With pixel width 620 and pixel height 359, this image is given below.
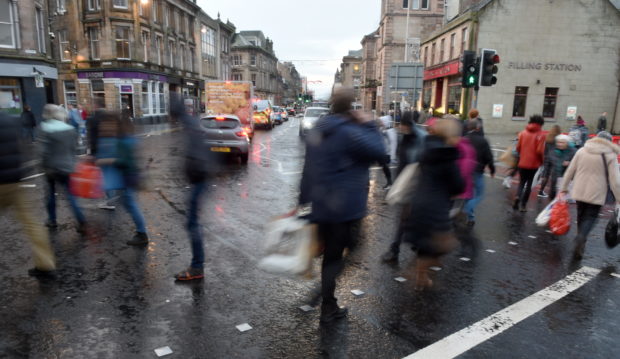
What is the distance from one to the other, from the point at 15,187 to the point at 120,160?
1.41 m

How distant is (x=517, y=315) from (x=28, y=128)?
19298 mm

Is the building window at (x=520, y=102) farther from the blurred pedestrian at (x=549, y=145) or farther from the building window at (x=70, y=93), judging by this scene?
the building window at (x=70, y=93)

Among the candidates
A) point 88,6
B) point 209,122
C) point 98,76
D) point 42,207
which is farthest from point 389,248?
point 88,6

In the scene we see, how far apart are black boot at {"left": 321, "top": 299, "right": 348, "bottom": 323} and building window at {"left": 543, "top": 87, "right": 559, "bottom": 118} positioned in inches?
1099

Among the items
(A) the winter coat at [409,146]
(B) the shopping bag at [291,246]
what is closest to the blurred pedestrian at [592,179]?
(A) the winter coat at [409,146]

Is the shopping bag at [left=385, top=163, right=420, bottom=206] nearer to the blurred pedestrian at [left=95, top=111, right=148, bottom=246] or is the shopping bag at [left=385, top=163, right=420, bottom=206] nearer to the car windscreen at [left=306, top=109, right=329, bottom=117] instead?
the blurred pedestrian at [left=95, top=111, right=148, bottom=246]

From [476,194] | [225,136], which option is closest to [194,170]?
[476,194]

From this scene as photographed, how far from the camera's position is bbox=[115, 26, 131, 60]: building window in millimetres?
32125

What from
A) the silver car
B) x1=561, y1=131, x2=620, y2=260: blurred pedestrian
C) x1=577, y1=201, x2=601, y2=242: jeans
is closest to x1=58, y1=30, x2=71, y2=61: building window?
the silver car

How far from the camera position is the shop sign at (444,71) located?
28070 mm

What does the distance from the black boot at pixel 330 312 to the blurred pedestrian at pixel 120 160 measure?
3.04 metres

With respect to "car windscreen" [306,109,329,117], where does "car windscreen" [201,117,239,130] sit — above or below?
below

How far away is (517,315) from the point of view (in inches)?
155

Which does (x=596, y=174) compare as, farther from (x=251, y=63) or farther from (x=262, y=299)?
(x=251, y=63)
